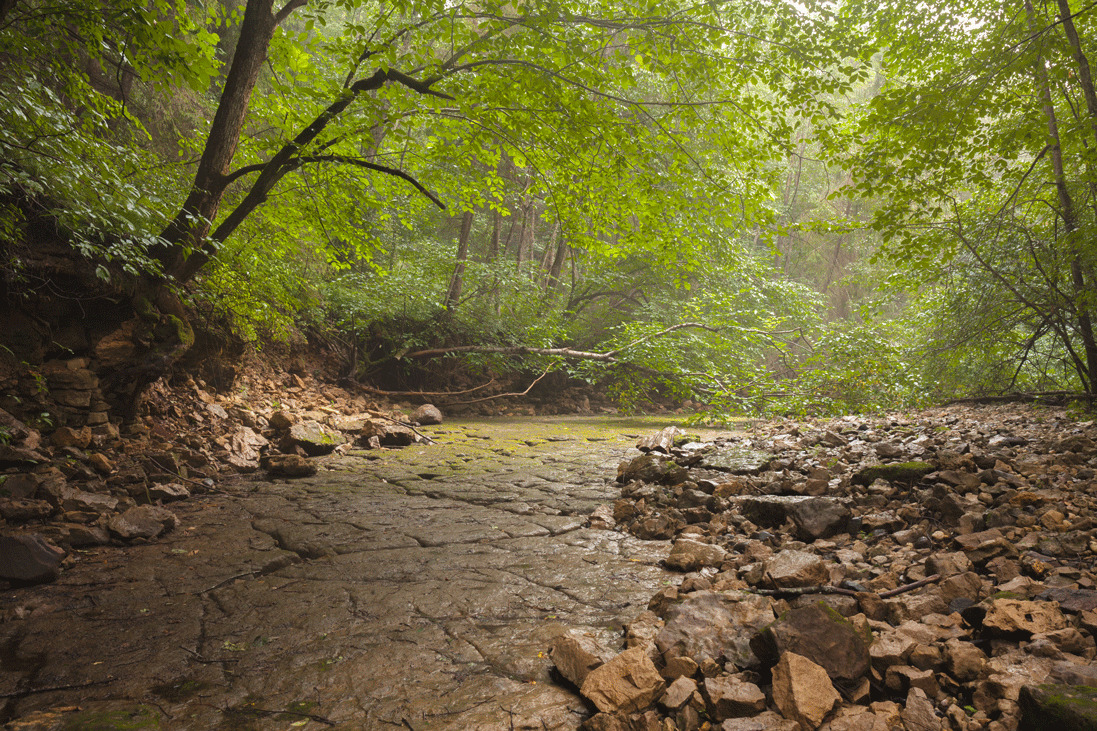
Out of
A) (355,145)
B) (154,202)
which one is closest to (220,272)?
(154,202)

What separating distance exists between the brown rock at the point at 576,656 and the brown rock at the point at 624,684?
0.07 m

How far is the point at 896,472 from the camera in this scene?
373 cm

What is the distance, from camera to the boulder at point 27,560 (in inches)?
108

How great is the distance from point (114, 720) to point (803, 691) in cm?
229

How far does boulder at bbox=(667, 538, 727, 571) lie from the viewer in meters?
3.12

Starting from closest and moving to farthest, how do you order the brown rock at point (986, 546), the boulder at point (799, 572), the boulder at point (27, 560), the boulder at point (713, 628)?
the boulder at point (713, 628) < the brown rock at point (986, 546) < the boulder at point (799, 572) < the boulder at point (27, 560)

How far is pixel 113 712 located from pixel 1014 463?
512 cm

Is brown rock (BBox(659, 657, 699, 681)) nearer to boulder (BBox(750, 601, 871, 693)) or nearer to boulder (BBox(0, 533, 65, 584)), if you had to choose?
boulder (BBox(750, 601, 871, 693))

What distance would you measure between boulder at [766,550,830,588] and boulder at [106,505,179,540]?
4088 mm

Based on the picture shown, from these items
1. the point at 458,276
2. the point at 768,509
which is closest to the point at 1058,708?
the point at 768,509

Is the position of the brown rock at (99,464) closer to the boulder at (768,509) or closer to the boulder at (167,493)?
the boulder at (167,493)

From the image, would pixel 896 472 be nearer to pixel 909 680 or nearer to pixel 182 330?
pixel 909 680

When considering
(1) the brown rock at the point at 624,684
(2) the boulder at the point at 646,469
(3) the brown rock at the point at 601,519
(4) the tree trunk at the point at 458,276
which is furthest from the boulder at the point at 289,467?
(4) the tree trunk at the point at 458,276

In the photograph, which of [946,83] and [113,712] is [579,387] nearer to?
[946,83]
